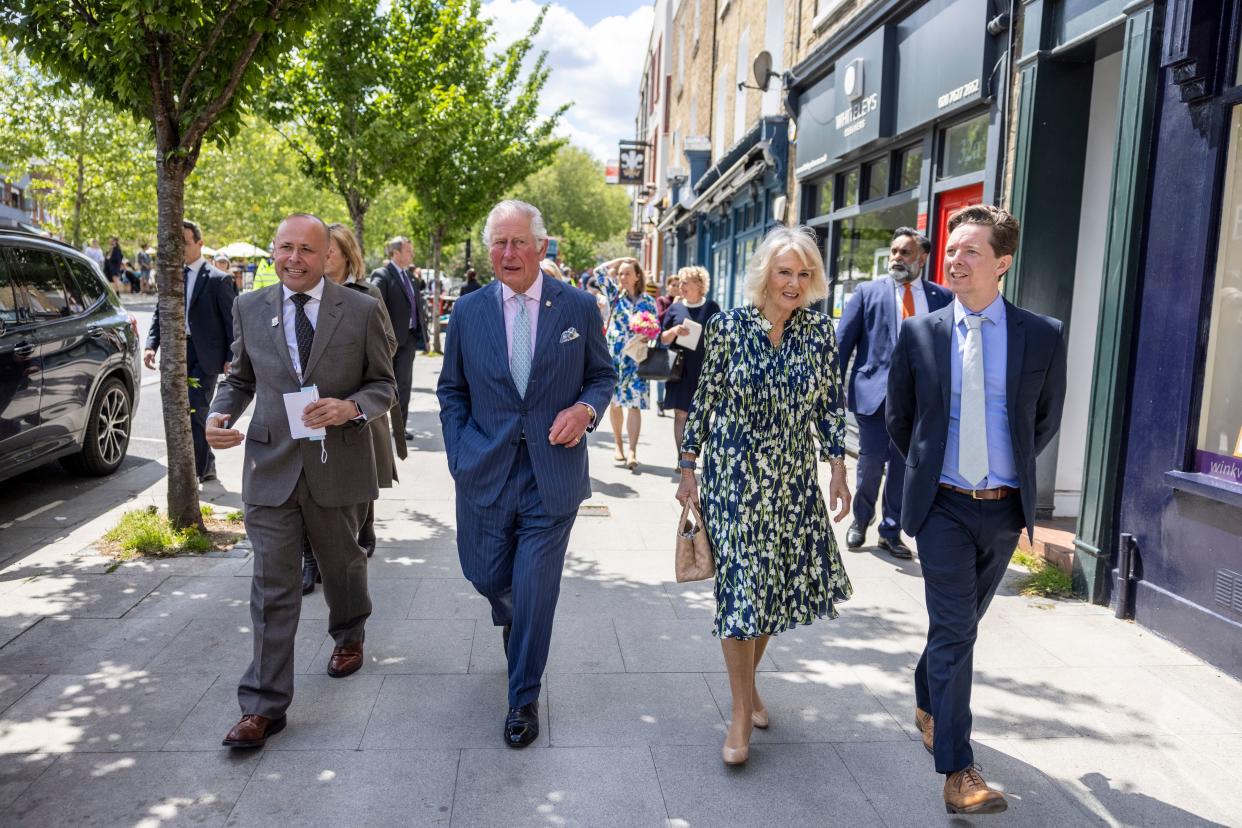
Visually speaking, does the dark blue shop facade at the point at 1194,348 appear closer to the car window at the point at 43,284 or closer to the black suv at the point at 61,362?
the black suv at the point at 61,362

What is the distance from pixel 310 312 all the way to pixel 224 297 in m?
3.83

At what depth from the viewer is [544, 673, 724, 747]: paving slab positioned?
355 cm

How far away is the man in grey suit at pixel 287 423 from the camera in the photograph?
11.6 feet

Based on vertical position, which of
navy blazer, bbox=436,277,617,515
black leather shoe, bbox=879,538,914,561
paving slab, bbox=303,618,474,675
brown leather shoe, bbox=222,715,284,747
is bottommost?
paving slab, bbox=303,618,474,675

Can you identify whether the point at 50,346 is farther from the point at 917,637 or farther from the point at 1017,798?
the point at 1017,798

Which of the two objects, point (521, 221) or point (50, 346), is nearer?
point (521, 221)

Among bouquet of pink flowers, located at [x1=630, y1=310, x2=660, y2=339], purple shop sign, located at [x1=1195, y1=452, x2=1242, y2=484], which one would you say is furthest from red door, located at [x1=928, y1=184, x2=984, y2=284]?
purple shop sign, located at [x1=1195, y1=452, x2=1242, y2=484]

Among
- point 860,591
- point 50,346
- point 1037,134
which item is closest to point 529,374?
Answer: point 860,591

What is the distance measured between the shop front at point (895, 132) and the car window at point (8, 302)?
19.1ft

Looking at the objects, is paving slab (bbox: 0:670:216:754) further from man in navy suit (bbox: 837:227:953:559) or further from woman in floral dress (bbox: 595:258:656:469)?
woman in floral dress (bbox: 595:258:656:469)

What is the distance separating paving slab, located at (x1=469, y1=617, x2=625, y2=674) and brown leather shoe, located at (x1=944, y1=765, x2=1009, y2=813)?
1.54 metres

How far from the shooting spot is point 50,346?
22.2 feet

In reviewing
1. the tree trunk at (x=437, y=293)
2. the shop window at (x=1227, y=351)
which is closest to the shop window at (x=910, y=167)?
the shop window at (x=1227, y=351)

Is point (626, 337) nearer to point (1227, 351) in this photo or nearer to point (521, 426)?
point (1227, 351)
